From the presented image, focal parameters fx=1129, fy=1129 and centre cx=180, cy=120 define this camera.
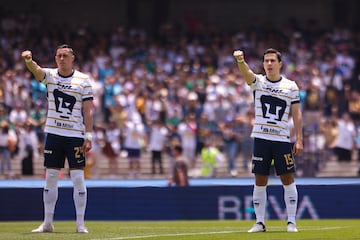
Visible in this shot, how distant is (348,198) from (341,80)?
12.0 meters

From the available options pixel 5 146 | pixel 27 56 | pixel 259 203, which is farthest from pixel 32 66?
pixel 5 146

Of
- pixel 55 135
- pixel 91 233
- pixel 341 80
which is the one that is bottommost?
pixel 91 233

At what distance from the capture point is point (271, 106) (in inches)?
582

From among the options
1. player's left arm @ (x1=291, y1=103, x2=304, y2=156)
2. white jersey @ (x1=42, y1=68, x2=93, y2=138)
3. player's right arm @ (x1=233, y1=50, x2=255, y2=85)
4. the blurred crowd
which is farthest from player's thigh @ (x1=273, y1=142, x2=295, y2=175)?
the blurred crowd

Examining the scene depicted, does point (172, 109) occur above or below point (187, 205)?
above

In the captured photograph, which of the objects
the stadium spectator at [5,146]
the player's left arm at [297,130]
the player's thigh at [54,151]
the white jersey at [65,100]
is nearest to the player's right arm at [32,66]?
the white jersey at [65,100]

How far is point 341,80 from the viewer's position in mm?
33750

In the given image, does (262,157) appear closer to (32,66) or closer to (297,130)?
(297,130)

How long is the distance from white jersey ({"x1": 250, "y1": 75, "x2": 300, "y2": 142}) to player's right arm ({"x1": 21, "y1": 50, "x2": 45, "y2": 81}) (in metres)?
2.76

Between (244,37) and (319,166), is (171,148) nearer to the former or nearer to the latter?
(319,166)

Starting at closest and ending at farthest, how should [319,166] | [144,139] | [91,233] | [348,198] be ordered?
1. [91,233]
2. [348,198]
3. [319,166]
4. [144,139]

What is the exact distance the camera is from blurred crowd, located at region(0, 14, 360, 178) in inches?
1152

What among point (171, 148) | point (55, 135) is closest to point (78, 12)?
point (171, 148)

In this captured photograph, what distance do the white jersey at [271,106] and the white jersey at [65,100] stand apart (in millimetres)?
2211
